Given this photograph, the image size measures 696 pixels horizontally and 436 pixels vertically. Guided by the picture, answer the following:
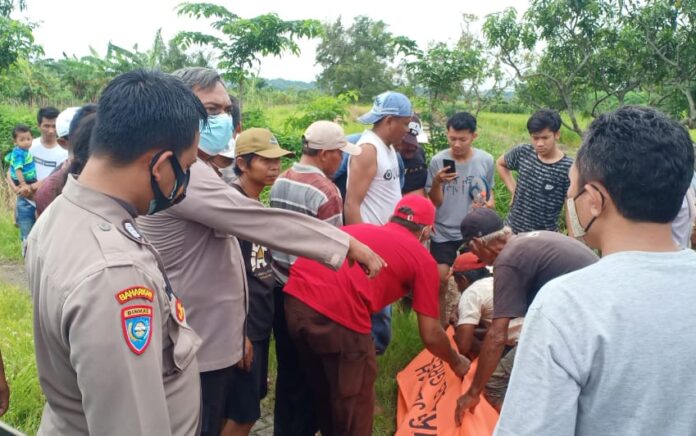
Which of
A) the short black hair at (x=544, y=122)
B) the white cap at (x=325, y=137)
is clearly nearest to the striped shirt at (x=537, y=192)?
the short black hair at (x=544, y=122)

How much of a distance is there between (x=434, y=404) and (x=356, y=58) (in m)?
37.8

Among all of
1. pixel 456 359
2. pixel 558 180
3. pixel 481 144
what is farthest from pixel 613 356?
pixel 481 144

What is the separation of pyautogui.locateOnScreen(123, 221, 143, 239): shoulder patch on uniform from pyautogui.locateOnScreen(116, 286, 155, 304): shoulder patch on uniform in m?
0.16

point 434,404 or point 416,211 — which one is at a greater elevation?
point 416,211

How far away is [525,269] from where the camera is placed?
270cm

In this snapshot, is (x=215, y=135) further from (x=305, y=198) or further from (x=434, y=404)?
(x=434, y=404)

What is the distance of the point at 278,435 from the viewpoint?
133 inches

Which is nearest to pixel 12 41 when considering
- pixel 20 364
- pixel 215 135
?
pixel 20 364

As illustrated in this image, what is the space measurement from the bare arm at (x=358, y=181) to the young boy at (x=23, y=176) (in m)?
3.59

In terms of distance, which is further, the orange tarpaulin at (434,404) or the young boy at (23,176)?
the young boy at (23,176)

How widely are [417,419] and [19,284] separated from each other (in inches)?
201

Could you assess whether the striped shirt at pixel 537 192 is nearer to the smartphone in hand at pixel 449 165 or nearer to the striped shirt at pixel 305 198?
the smartphone in hand at pixel 449 165

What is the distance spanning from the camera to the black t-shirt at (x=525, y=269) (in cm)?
270

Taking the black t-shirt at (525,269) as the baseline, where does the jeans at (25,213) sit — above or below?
below
